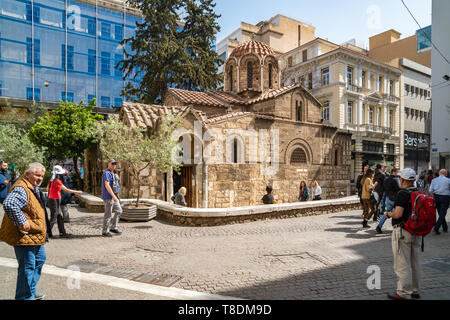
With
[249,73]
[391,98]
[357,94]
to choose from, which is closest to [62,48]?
[249,73]

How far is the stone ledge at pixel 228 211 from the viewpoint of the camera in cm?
870

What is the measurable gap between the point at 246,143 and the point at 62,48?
→ 24679 mm

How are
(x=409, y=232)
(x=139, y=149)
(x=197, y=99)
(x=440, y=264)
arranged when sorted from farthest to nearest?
1. (x=197, y=99)
2. (x=139, y=149)
3. (x=440, y=264)
4. (x=409, y=232)

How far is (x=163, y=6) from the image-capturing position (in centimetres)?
2333

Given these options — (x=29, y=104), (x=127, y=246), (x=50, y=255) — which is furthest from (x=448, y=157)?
(x=29, y=104)

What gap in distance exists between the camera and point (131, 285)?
4359 mm

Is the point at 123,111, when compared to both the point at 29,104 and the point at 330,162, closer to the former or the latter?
the point at 330,162

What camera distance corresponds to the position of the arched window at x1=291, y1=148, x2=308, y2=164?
17547 mm

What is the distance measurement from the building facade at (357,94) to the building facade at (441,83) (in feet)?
13.2

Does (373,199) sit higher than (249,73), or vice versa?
(249,73)

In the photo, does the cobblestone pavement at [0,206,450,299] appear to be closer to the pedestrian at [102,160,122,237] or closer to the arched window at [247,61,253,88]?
the pedestrian at [102,160,122,237]

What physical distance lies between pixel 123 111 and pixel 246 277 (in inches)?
447

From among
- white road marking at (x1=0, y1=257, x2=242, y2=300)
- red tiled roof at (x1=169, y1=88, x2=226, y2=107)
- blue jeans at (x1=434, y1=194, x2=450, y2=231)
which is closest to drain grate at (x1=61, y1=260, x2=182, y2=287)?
white road marking at (x1=0, y1=257, x2=242, y2=300)

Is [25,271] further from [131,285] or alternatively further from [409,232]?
[409,232]
